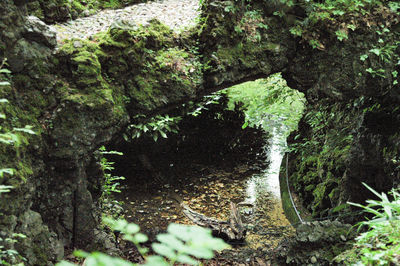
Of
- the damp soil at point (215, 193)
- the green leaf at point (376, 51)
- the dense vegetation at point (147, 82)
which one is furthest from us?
the damp soil at point (215, 193)

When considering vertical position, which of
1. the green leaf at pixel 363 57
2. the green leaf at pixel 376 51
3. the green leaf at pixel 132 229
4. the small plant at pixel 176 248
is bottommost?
the small plant at pixel 176 248

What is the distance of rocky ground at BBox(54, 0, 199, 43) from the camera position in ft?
15.4

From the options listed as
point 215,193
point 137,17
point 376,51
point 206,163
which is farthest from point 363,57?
point 206,163

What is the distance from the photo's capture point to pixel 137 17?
18.4 feet

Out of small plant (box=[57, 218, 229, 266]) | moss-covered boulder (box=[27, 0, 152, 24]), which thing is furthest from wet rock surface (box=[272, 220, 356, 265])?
moss-covered boulder (box=[27, 0, 152, 24])

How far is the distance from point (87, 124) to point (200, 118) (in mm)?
6996

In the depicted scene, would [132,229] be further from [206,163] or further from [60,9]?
[206,163]

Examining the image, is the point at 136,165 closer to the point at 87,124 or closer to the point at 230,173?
the point at 230,173

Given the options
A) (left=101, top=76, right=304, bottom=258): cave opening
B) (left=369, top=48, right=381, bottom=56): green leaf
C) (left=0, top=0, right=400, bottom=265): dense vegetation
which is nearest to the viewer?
(left=0, top=0, right=400, bottom=265): dense vegetation

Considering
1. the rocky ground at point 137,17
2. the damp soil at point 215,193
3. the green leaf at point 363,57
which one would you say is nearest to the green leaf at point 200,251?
the rocky ground at point 137,17

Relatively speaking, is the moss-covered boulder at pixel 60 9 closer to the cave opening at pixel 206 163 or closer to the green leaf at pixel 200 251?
the cave opening at pixel 206 163

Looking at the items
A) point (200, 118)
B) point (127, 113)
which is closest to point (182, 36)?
point (127, 113)

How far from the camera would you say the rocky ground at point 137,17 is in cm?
469

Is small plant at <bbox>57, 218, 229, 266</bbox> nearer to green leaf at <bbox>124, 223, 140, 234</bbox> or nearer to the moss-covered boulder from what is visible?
green leaf at <bbox>124, 223, 140, 234</bbox>
